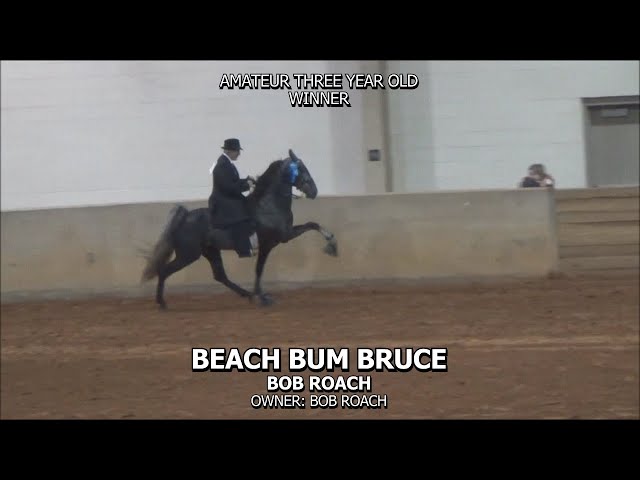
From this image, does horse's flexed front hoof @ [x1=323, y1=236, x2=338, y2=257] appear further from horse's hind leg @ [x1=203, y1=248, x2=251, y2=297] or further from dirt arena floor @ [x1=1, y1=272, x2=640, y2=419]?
horse's hind leg @ [x1=203, y1=248, x2=251, y2=297]

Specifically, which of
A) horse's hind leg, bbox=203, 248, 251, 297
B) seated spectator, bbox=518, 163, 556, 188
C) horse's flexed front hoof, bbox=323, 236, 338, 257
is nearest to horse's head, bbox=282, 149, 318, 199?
horse's flexed front hoof, bbox=323, 236, 338, 257

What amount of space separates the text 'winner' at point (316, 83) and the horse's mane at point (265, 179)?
1.23 metres

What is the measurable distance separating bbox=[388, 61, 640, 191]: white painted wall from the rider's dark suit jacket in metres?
3.50

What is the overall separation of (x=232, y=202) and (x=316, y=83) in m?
1.94

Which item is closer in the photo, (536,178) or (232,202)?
(232,202)

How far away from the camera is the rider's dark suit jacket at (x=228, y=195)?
10891 mm

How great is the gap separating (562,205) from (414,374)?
17.3 ft

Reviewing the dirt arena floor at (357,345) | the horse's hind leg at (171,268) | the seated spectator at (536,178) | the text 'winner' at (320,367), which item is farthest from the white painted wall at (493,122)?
the text 'winner' at (320,367)

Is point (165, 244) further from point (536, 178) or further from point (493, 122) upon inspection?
point (493, 122)

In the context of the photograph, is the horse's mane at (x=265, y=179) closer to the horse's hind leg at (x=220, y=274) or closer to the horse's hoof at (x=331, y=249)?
the horse's hind leg at (x=220, y=274)

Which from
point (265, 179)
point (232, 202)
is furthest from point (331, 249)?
point (232, 202)

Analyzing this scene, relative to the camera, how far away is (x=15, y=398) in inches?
287

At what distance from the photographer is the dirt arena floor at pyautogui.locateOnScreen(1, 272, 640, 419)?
261 inches

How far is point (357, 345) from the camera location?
8820mm
